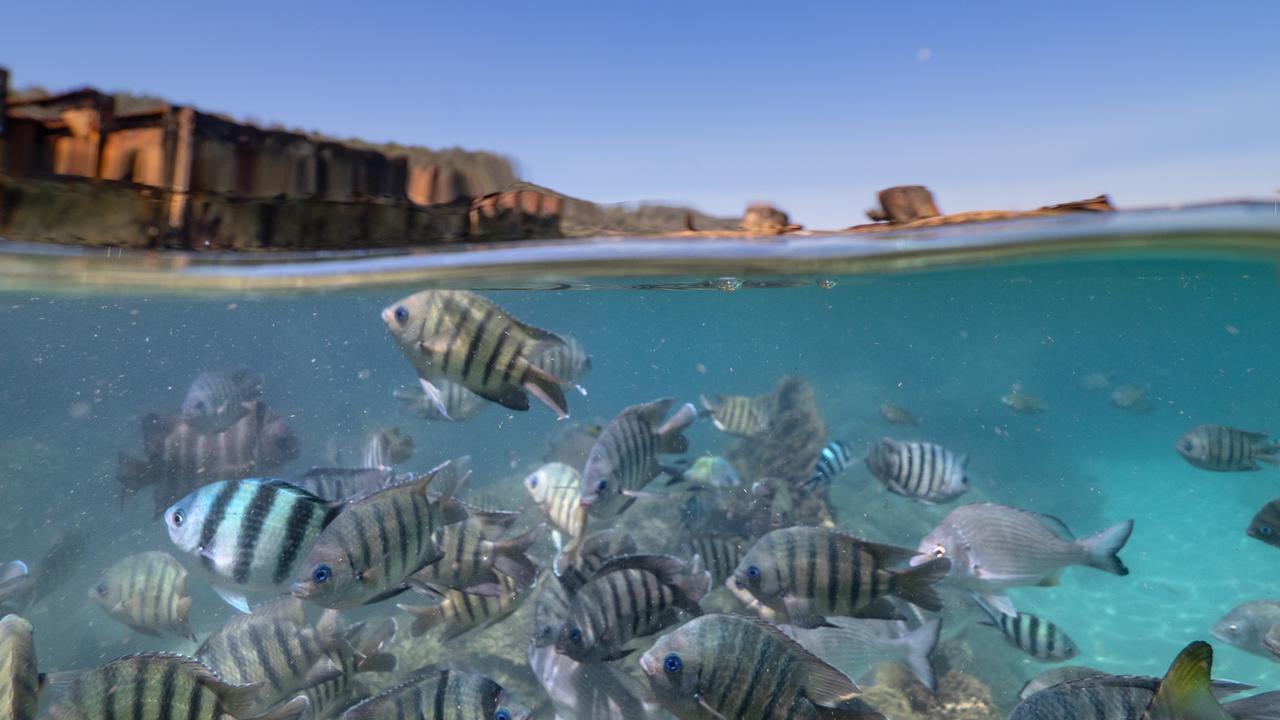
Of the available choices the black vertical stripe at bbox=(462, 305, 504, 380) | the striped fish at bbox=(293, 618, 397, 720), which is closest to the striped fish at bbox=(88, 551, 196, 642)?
the striped fish at bbox=(293, 618, 397, 720)

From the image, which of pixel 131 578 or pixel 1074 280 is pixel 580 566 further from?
pixel 1074 280

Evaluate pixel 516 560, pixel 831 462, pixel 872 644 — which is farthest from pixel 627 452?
pixel 831 462

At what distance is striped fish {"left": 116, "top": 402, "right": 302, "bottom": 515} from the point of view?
9.95 metres

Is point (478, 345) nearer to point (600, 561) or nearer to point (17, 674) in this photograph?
point (600, 561)

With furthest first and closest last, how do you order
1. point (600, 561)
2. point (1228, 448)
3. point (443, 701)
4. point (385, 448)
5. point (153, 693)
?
point (1228, 448) < point (385, 448) < point (600, 561) < point (443, 701) < point (153, 693)

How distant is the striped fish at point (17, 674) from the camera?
3281 mm

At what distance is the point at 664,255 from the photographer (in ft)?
33.1

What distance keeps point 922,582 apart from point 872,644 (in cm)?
215

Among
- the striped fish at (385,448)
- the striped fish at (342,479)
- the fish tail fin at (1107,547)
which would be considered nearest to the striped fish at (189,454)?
the striped fish at (385,448)

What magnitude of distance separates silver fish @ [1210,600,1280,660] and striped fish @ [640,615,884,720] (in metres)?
6.41

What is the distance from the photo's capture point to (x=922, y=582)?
380cm

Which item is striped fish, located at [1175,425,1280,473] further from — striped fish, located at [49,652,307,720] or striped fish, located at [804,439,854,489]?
striped fish, located at [49,652,307,720]

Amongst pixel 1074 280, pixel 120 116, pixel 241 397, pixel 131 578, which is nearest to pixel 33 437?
pixel 241 397

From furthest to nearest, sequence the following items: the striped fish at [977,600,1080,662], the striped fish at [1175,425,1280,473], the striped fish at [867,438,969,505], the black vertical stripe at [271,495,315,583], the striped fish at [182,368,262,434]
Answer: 1. the striped fish at [182,368,262,434]
2. the striped fish at [1175,425,1280,473]
3. the striped fish at [867,438,969,505]
4. the striped fish at [977,600,1080,662]
5. the black vertical stripe at [271,495,315,583]
